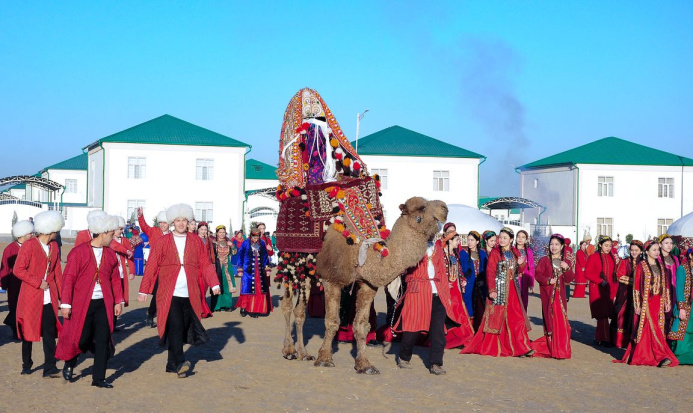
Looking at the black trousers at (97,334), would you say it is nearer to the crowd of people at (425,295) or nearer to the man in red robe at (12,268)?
the crowd of people at (425,295)

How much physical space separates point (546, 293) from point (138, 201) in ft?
130

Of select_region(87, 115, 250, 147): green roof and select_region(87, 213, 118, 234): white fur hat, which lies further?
select_region(87, 115, 250, 147): green roof

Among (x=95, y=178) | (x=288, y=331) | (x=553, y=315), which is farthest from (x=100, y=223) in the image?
(x=95, y=178)

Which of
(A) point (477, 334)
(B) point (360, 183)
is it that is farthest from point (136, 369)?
(A) point (477, 334)

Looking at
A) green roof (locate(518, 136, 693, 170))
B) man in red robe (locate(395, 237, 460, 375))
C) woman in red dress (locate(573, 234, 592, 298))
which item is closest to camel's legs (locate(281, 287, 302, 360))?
man in red robe (locate(395, 237, 460, 375))

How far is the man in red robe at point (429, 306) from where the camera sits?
918cm

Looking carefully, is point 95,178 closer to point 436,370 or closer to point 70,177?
point 70,177

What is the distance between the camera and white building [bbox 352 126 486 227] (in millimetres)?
46812

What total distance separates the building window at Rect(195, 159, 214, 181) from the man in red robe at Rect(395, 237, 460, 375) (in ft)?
130

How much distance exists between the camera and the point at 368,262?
896 centimetres

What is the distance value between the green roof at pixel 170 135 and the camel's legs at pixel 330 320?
39124mm

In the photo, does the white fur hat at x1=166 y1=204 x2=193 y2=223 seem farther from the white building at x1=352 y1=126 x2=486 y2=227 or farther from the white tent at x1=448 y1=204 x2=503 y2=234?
the white building at x1=352 y1=126 x2=486 y2=227

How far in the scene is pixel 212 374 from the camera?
29.1 ft

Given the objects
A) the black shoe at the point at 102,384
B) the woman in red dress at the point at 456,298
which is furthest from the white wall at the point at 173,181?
the black shoe at the point at 102,384
